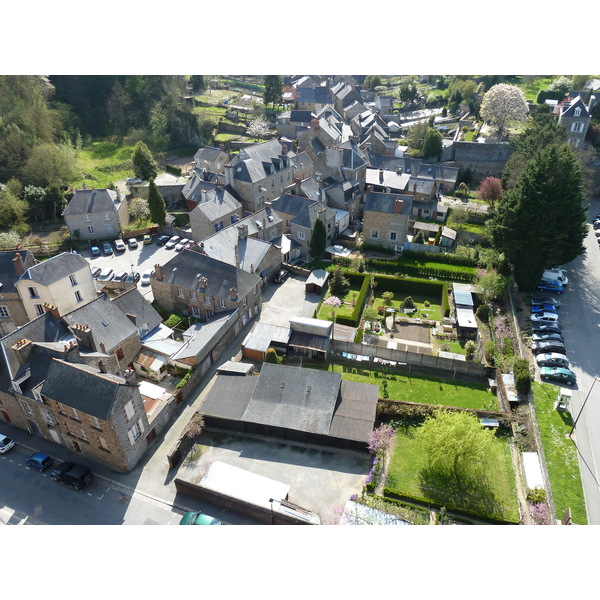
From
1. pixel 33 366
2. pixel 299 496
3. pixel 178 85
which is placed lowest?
pixel 299 496

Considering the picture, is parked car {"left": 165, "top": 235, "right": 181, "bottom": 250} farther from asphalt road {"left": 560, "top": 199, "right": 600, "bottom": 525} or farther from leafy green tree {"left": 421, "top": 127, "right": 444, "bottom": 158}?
leafy green tree {"left": 421, "top": 127, "right": 444, "bottom": 158}

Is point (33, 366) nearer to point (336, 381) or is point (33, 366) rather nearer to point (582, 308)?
point (336, 381)

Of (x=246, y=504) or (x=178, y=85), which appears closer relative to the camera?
(x=246, y=504)

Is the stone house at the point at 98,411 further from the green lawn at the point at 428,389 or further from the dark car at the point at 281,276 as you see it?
the dark car at the point at 281,276

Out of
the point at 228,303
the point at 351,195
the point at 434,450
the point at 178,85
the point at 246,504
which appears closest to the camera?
the point at 246,504

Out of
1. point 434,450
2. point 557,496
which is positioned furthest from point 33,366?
point 557,496

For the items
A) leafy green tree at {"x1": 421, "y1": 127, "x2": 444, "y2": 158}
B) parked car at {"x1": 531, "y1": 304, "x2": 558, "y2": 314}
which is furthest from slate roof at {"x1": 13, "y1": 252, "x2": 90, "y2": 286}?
leafy green tree at {"x1": 421, "y1": 127, "x2": 444, "y2": 158}

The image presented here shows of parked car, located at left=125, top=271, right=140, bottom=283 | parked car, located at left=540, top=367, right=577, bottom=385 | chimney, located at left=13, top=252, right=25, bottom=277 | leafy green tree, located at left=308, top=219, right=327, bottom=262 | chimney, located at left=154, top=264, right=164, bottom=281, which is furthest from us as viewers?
leafy green tree, located at left=308, top=219, right=327, bottom=262
